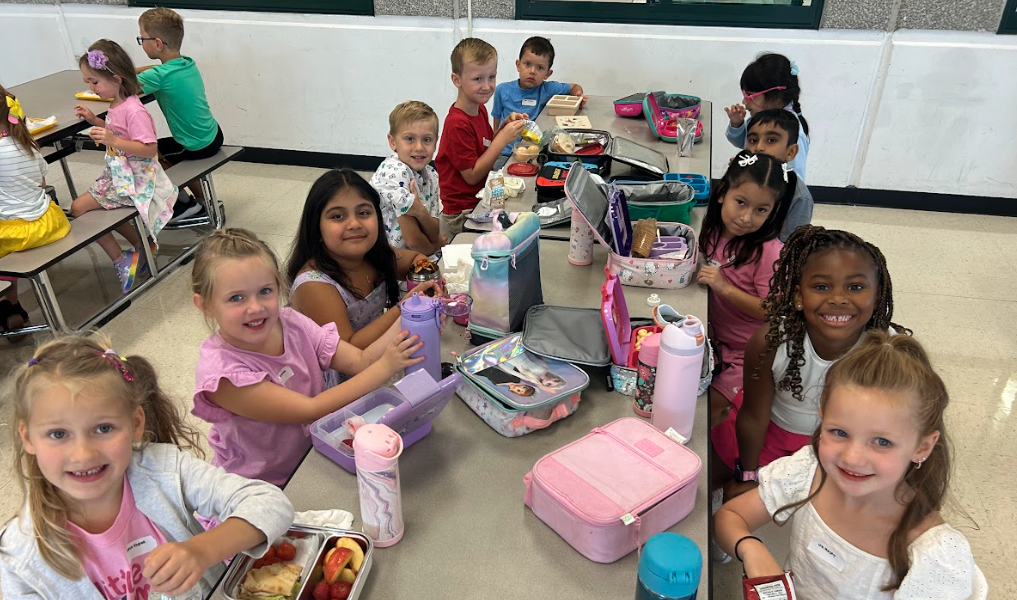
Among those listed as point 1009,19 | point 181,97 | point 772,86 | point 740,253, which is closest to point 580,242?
point 740,253

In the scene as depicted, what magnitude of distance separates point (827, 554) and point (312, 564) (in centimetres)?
89

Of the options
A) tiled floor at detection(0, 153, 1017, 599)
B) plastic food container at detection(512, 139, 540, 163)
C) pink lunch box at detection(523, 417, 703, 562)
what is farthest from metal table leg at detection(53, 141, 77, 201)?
pink lunch box at detection(523, 417, 703, 562)

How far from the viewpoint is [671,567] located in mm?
961

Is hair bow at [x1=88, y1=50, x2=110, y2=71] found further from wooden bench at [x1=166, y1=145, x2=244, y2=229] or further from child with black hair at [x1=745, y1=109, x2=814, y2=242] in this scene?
child with black hair at [x1=745, y1=109, x2=814, y2=242]

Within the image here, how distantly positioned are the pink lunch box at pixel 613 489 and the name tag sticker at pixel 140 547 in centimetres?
67

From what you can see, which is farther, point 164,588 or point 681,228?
point 681,228

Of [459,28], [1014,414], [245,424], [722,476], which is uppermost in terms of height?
[459,28]

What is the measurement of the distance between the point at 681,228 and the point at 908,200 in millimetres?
3041

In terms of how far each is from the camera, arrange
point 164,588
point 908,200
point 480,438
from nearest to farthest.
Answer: point 164,588 → point 480,438 → point 908,200

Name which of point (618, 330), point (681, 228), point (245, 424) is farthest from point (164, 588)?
point (681, 228)

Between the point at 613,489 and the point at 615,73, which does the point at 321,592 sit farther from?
the point at 615,73

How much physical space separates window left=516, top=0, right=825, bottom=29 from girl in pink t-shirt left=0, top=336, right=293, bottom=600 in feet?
12.6

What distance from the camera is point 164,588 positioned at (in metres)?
1.06

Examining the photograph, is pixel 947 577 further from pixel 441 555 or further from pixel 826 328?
pixel 441 555
